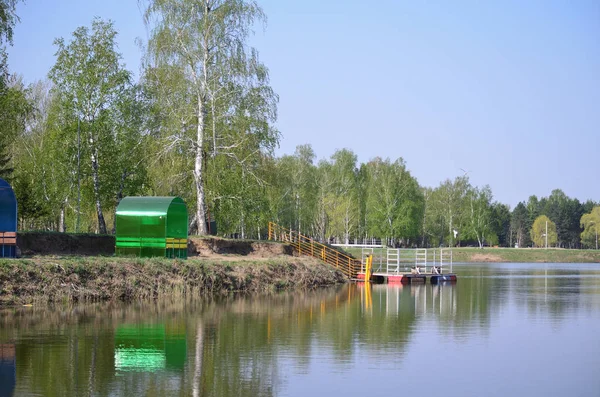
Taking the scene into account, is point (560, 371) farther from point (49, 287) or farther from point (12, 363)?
point (49, 287)

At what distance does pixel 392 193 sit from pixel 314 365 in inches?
3797

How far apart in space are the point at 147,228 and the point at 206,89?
11.1 m

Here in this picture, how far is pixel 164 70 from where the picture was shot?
48.6 m

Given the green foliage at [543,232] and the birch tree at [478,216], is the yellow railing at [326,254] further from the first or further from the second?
the green foliage at [543,232]

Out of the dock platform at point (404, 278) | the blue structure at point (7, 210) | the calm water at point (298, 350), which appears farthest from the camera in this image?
the dock platform at point (404, 278)

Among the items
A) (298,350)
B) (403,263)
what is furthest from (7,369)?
(403,263)

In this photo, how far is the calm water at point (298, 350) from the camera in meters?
15.7

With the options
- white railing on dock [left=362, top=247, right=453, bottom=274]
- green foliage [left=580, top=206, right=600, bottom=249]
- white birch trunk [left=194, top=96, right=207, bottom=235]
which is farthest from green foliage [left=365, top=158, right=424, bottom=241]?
white birch trunk [left=194, top=96, right=207, bottom=235]

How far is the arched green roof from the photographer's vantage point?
1489 inches

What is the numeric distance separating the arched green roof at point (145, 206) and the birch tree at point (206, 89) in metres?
7.32

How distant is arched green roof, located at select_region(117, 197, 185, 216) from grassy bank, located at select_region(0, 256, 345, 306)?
299 cm

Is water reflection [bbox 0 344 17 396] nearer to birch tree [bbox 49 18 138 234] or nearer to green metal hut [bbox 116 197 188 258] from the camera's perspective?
green metal hut [bbox 116 197 188 258]

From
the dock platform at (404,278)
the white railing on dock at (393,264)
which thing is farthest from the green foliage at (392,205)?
the dock platform at (404,278)

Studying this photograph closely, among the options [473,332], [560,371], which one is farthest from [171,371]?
[473,332]
